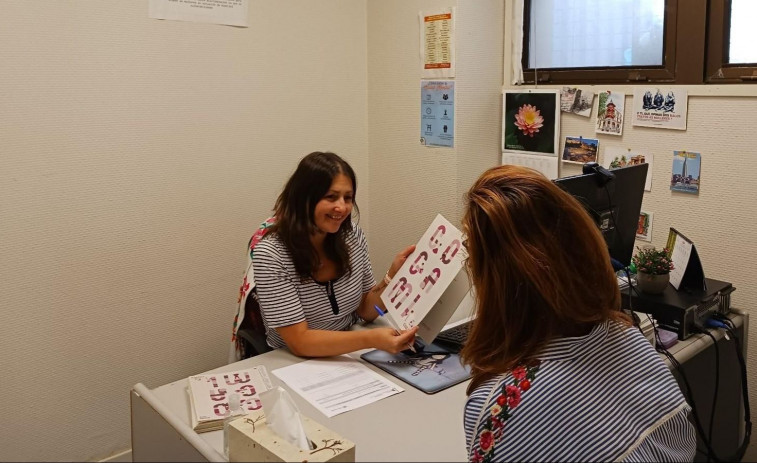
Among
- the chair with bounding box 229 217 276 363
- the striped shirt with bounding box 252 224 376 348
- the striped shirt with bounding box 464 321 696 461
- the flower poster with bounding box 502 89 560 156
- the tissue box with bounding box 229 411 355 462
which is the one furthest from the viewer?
the flower poster with bounding box 502 89 560 156

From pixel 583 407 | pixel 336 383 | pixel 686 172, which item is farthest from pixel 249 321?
pixel 686 172

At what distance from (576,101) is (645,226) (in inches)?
21.7

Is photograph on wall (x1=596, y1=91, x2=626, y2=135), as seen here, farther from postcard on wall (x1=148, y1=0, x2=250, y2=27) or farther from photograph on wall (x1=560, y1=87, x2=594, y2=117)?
postcard on wall (x1=148, y1=0, x2=250, y2=27)

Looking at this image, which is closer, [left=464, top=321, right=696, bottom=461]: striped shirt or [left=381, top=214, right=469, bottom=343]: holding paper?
[left=464, top=321, right=696, bottom=461]: striped shirt

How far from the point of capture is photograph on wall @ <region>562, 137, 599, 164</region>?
2.72m

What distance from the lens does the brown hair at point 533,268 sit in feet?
3.99

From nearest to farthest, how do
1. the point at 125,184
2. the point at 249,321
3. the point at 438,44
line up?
the point at 249,321 → the point at 125,184 → the point at 438,44

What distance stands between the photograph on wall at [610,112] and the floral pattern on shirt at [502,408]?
168cm

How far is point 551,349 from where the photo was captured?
47.9 inches

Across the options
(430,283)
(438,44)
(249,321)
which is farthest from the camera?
(438,44)

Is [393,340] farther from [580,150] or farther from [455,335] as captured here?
[580,150]

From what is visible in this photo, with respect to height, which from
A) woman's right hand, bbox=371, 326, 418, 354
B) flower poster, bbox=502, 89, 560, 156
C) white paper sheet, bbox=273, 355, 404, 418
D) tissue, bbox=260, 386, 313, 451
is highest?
flower poster, bbox=502, 89, 560, 156

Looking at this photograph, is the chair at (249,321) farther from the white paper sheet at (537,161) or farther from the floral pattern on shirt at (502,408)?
the white paper sheet at (537,161)

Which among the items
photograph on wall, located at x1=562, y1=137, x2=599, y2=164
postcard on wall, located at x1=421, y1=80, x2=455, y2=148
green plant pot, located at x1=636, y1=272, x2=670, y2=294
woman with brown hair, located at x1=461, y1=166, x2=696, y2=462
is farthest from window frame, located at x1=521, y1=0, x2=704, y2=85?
woman with brown hair, located at x1=461, y1=166, x2=696, y2=462
